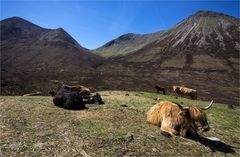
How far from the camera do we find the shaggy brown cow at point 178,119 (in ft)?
39.0

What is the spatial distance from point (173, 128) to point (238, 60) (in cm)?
10542

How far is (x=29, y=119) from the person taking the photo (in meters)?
12.0

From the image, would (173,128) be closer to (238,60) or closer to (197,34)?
(238,60)

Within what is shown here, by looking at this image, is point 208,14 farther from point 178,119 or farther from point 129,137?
point 129,137

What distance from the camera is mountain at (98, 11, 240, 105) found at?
266ft

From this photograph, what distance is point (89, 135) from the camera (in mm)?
10680

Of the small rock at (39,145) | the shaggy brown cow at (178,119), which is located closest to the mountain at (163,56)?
the shaggy brown cow at (178,119)

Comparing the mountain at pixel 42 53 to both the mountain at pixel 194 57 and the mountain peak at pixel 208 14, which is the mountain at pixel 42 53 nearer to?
the mountain at pixel 194 57

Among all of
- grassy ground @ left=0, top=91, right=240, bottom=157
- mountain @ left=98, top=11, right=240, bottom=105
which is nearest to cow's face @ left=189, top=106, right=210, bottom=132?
grassy ground @ left=0, top=91, right=240, bottom=157

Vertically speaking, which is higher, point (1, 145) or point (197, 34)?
point (197, 34)

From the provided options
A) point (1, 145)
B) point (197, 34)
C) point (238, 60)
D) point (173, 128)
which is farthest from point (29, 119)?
point (197, 34)

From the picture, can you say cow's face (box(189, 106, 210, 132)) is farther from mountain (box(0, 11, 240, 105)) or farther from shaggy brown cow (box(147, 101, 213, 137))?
mountain (box(0, 11, 240, 105))

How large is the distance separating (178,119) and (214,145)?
202 centimetres

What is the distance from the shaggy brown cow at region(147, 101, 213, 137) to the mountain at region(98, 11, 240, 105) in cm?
5679
